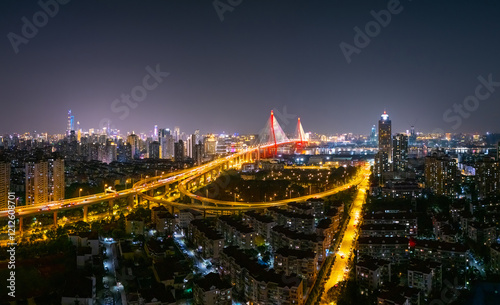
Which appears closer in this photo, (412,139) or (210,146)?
(210,146)

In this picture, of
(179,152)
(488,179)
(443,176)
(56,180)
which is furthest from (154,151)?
(488,179)

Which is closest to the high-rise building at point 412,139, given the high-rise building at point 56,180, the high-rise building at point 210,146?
the high-rise building at point 210,146

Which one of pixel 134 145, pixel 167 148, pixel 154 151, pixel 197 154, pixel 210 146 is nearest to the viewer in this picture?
pixel 197 154

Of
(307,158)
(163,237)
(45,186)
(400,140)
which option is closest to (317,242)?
(163,237)

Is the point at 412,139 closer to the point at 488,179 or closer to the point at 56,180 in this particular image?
the point at 488,179

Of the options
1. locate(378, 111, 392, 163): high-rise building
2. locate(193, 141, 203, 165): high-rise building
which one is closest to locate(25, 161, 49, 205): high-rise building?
locate(193, 141, 203, 165): high-rise building

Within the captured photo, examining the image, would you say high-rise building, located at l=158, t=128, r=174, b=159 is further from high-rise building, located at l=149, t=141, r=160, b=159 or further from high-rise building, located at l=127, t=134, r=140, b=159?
high-rise building, located at l=127, t=134, r=140, b=159

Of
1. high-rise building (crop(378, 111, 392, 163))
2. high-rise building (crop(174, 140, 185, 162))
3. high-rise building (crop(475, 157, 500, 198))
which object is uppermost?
high-rise building (crop(378, 111, 392, 163))

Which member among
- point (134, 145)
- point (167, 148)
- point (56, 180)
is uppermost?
point (134, 145)

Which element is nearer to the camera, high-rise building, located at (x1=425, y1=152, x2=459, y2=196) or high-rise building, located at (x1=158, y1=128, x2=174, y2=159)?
high-rise building, located at (x1=425, y1=152, x2=459, y2=196)

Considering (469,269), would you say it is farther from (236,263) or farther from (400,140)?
(400,140)

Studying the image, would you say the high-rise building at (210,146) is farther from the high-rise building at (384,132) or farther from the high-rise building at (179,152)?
the high-rise building at (384,132)
